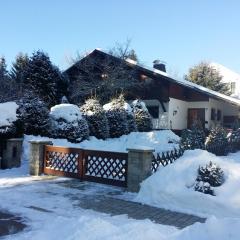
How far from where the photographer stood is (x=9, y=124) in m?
14.9

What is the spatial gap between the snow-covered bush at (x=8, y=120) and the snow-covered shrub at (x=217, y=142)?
333 inches

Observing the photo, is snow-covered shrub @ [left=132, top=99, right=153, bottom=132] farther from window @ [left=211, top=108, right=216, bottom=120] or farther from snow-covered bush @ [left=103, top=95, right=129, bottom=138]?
window @ [left=211, top=108, right=216, bottom=120]

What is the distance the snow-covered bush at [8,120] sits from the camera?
48.2ft

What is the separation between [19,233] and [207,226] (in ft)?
10.3

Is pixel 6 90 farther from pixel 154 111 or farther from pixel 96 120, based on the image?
pixel 154 111

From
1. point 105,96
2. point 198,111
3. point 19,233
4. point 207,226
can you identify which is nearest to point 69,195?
point 19,233

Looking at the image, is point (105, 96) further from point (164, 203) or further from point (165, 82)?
point (164, 203)

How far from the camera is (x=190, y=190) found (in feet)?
27.5

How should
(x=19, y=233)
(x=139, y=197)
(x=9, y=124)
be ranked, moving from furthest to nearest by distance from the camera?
(x=9, y=124) < (x=139, y=197) < (x=19, y=233)

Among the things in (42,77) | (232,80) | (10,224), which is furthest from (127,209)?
(232,80)

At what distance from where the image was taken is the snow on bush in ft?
48.2

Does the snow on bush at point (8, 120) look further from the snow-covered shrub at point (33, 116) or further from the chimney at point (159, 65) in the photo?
the chimney at point (159, 65)

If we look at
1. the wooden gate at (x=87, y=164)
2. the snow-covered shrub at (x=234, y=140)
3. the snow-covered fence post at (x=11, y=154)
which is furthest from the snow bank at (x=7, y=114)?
the snow-covered shrub at (x=234, y=140)

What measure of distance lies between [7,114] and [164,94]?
49.7 ft
